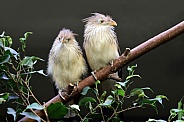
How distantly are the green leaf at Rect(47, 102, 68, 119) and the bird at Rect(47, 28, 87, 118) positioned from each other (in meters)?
0.26

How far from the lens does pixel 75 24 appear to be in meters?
2.19

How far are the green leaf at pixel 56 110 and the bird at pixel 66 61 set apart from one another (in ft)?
0.84

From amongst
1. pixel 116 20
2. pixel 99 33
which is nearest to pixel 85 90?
pixel 99 33

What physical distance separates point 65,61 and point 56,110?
1.06ft

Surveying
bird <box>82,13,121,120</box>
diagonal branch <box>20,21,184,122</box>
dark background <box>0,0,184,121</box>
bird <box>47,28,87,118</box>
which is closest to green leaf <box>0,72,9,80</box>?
diagonal branch <box>20,21,184,122</box>

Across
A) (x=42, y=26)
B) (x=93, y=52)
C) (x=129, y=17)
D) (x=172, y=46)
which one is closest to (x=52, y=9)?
(x=42, y=26)

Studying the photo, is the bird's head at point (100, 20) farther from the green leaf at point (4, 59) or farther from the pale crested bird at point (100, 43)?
the green leaf at point (4, 59)

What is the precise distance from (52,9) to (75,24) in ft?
0.61

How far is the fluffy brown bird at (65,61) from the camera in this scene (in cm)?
150

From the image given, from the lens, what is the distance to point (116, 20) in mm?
2182

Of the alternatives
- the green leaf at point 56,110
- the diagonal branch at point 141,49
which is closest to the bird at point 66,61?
the diagonal branch at point 141,49

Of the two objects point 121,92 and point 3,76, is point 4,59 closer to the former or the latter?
point 3,76

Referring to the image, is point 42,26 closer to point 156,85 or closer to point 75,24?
point 75,24

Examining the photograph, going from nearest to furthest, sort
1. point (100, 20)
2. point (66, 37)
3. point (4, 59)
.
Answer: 1. point (4, 59)
2. point (66, 37)
3. point (100, 20)
